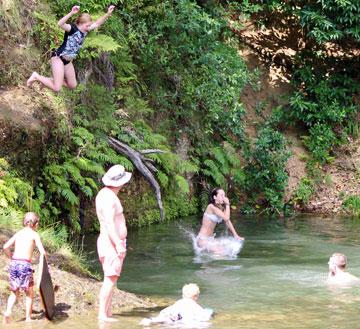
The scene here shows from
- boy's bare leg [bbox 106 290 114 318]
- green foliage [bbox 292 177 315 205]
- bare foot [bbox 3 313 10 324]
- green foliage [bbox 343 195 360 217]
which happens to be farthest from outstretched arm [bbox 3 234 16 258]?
green foliage [bbox 343 195 360 217]

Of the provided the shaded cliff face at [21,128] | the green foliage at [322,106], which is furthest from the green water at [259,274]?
the green foliage at [322,106]

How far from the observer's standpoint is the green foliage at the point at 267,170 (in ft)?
80.5

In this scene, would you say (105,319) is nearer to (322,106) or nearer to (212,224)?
(212,224)

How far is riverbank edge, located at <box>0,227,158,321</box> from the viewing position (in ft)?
34.9

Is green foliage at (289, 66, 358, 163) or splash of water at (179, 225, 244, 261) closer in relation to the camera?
splash of water at (179, 225, 244, 261)

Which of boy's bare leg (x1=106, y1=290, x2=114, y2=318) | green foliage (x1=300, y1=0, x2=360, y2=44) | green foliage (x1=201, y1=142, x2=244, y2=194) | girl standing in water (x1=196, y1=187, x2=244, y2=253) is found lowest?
boy's bare leg (x1=106, y1=290, x2=114, y2=318)

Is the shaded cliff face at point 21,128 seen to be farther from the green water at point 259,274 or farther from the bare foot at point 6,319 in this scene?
the bare foot at point 6,319

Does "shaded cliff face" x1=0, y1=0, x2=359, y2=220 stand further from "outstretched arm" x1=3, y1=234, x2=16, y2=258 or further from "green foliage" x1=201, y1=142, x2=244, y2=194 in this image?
"outstretched arm" x1=3, y1=234, x2=16, y2=258

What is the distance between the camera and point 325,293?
12984mm

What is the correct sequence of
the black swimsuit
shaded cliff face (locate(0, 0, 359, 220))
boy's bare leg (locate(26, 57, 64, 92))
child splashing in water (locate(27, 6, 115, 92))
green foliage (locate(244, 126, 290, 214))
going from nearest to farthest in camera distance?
child splashing in water (locate(27, 6, 115, 92)) < the black swimsuit < boy's bare leg (locate(26, 57, 64, 92)) < shaded cliff face (locate(0, 0, 359, 220)) < green foliage (locate(244, 126, 290, 214))

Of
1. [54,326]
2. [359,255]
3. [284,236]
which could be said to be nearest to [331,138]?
[284,236]

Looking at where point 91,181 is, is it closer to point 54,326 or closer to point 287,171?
point 54,326

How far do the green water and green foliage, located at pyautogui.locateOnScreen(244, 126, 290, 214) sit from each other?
2482mm

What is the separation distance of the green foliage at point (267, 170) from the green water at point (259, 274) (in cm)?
248
